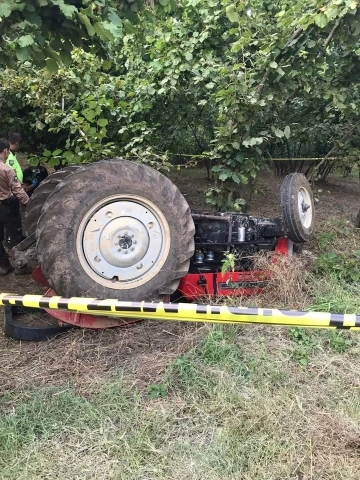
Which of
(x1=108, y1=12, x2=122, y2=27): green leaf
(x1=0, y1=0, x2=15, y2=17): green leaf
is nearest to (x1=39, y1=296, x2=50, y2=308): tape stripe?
(x1=0, y1=0, x2=15, y2=17): green leaf

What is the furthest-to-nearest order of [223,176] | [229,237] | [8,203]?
[8,203], [223,176], [229,237]

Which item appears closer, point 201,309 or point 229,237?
point 201,309

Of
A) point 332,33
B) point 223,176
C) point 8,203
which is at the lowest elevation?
point 8,203

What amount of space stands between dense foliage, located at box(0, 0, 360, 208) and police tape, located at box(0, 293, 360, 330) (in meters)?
1.62

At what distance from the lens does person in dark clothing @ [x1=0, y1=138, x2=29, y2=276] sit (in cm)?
473

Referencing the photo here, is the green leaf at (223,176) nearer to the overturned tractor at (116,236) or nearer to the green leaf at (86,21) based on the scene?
the overturned tractor at (116,236)

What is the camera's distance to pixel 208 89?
5312 mm

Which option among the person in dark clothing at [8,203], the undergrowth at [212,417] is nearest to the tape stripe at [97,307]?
→ the undergrowth at [212,417]

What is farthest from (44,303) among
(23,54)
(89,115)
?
(89,115)

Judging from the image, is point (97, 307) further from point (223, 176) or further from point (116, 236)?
point (223, 176)

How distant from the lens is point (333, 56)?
4629 millimetres

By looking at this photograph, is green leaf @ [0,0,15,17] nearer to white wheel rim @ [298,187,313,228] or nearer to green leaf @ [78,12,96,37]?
green leaf @ [78,12,96,37]

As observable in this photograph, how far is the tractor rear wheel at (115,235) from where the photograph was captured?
11.2ft

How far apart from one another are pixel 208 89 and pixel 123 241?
→ 2635 mm
